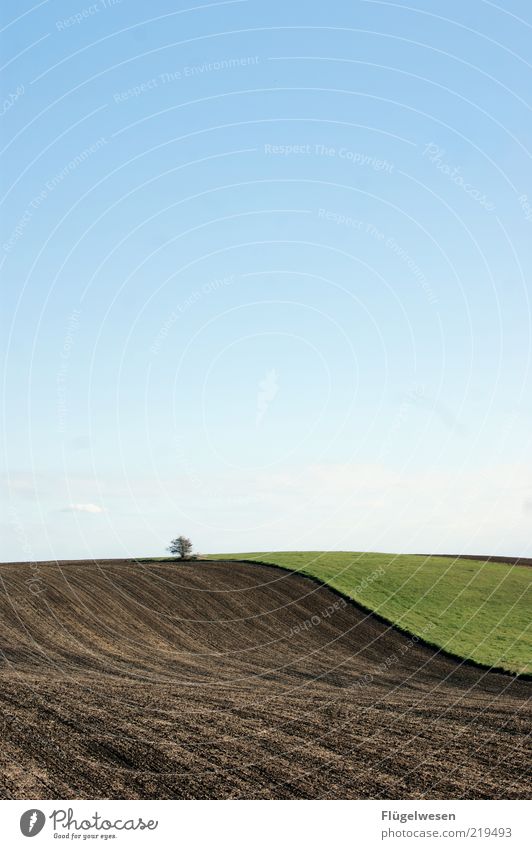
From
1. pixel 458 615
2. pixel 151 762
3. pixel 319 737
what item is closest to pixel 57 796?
pixel 151 762

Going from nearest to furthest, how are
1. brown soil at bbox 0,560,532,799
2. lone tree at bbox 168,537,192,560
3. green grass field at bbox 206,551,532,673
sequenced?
brown soil at bbox 0,560,532,799 < green grass field at bbox 206,551,532,673 < lone tree at bbox 168,537,192,560

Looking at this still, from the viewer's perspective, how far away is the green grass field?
1943 inches

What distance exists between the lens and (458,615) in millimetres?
56188

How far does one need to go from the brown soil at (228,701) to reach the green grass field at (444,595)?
289 centimetres

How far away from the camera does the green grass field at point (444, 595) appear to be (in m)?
49.3

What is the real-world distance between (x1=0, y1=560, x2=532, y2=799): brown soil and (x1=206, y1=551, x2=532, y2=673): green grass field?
9.47ft

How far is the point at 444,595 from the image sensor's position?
61.7 metres

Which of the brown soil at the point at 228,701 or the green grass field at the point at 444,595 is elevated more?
the green grass field at the point at 444,595

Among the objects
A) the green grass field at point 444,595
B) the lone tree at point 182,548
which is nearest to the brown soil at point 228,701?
the green grass field at point 444,595

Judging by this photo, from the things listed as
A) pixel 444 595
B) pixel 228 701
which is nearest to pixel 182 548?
pixel 444 595

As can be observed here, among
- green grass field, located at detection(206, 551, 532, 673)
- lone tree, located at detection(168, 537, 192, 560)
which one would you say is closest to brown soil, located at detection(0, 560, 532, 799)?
green grass field, located at detection(206, 551, 532, 673)

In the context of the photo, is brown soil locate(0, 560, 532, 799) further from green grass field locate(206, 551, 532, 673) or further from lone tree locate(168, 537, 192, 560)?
lone tree locate(168, 537, 192, 560)

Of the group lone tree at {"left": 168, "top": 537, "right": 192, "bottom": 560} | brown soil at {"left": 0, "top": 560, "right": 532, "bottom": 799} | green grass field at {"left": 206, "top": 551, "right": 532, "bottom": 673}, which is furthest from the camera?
lone tree at {"left": 168, "top": 537, "right": 192, "bottom": 560}

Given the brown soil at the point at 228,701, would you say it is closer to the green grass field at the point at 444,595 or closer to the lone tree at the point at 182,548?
the green grass field at the point at 444,595
